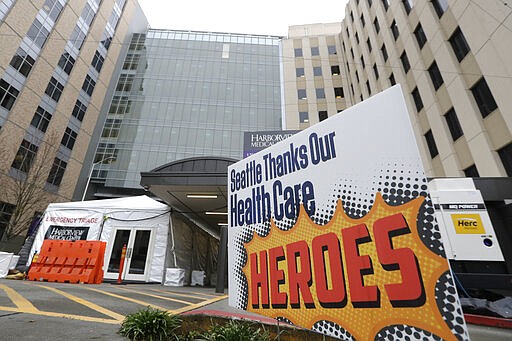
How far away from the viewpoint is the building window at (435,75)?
42.0 ft

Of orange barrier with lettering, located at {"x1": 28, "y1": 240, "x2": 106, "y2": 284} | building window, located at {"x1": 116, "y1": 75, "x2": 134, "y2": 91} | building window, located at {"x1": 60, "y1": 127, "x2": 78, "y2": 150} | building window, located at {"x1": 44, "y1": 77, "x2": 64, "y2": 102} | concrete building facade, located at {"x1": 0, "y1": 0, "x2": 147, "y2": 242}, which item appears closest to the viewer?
orange barrier with lettering, located at {"x1": 28, "y1": 240, "x2": 106, "y2": 284}

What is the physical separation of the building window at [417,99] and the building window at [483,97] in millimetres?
3485

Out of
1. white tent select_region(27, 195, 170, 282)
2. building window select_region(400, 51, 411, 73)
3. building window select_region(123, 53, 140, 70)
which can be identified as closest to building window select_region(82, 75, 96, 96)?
building window select_region(123, 53, 140, 70)

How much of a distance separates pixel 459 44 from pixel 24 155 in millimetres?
33177

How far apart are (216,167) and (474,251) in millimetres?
8677

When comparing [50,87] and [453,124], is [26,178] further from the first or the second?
[453,124]

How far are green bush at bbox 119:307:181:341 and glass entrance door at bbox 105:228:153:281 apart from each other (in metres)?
9.32

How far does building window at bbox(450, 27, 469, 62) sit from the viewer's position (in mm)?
11322

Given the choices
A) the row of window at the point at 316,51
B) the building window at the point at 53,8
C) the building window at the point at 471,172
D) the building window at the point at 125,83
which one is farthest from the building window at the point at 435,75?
the building window at the point at 125,83

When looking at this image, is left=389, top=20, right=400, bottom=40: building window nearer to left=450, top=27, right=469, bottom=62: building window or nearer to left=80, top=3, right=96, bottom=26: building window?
left=450, top=27, right=469, bottom=62: building window

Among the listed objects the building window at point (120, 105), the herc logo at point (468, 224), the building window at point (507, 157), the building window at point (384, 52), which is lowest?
the herc logo at point (468, 224)

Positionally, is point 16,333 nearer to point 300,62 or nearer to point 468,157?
point 468,157

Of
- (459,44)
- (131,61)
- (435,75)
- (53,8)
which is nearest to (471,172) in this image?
(435,75)

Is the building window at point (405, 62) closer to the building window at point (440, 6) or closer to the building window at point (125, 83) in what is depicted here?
the building window at point (440, 6)
